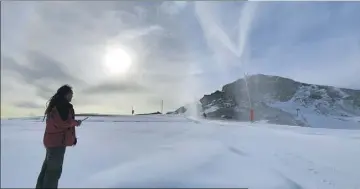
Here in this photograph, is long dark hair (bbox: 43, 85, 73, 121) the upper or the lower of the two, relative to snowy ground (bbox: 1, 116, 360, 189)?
upper

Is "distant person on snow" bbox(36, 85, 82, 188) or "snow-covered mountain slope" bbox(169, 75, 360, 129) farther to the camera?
"snow-covered mountain slope" bbox(169, 75, 360, 129)

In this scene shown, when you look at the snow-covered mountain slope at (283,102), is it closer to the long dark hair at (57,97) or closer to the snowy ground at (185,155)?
the snowy ground at (185,155)

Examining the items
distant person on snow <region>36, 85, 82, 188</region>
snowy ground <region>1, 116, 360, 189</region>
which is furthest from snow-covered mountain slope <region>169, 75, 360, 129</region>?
distant person on snow <region>36, 85, 82, 188</region>

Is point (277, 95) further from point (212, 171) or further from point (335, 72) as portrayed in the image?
point (212, 171)

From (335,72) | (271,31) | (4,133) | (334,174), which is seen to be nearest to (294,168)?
(334,174)

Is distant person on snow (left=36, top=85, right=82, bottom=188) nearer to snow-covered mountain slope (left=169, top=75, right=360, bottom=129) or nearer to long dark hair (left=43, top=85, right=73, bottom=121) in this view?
long dark hair (left=43, top=85, right=73, bottom=121)

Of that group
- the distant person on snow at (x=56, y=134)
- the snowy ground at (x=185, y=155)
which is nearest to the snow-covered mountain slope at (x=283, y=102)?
the snowy ground at (x=185, y=155)
